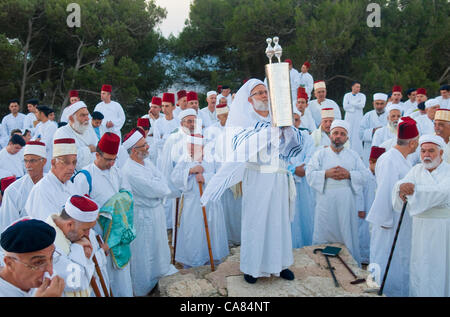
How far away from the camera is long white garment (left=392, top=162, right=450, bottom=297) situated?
12.7 ft

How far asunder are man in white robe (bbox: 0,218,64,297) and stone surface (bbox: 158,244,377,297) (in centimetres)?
186

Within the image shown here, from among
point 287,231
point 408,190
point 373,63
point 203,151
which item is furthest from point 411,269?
point 373,63

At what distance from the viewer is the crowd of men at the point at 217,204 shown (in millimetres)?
2947

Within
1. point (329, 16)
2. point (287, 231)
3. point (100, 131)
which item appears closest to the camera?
point (287, 231)

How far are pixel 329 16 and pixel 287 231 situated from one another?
1069 centimetres

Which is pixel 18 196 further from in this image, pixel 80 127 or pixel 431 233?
pixel 431 233

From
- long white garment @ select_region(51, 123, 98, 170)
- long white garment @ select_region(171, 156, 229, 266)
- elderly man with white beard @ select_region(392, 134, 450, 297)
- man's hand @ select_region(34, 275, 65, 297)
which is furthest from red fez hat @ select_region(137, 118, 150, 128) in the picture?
man's hand @ select_region(34, 275, 65, 297)

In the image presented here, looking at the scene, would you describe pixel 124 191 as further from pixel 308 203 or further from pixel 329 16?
pixel 329 16

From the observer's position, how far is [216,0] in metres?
15.4

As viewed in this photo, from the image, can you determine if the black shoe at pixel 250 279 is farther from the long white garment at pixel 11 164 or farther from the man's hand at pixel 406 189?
the long white garment at pixel 11 164

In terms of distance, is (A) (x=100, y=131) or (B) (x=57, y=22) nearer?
(A) (x=100, y=131)

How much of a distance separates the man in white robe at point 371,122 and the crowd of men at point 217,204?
3724mm

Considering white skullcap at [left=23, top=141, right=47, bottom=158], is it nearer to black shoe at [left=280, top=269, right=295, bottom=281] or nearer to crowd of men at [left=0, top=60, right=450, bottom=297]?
crowd of men at [left=0, top=60, right=450, bottom=297]

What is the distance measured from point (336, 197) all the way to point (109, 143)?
301 cm
